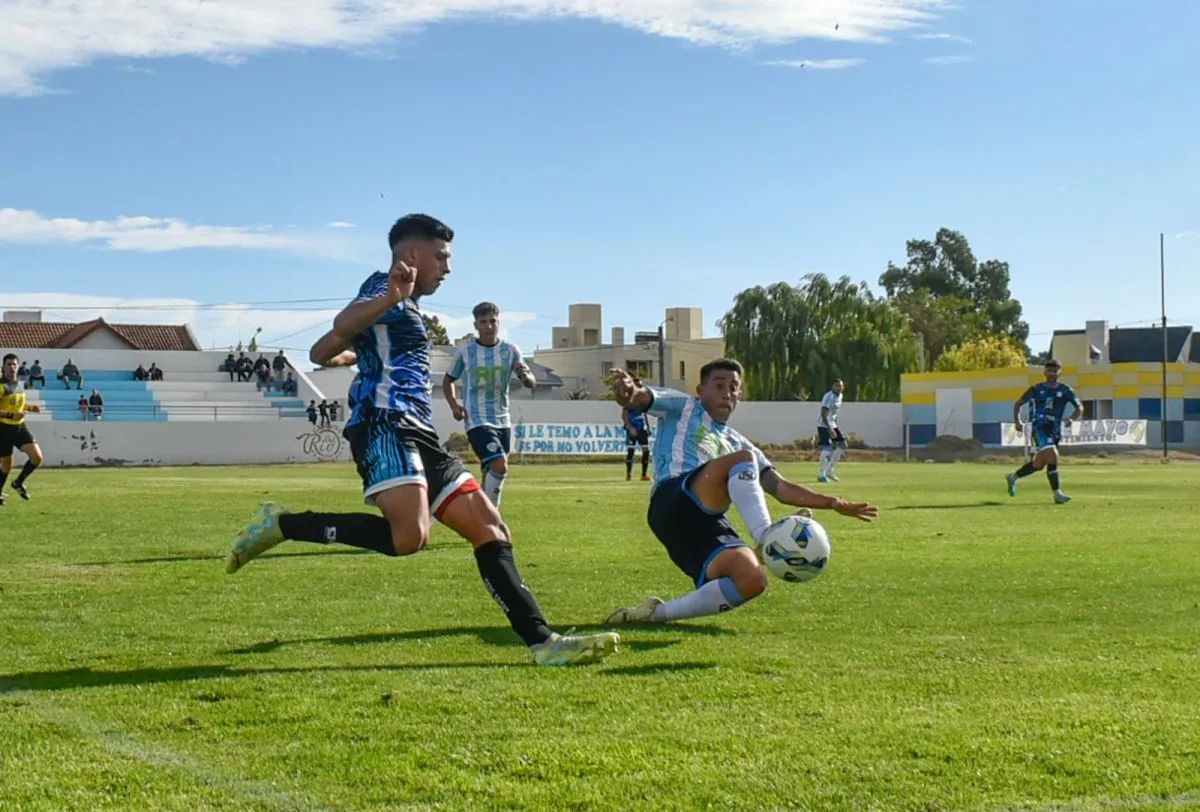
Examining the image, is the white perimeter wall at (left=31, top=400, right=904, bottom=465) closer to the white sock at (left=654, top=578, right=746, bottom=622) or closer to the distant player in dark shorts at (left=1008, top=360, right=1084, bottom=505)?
the distant player in dark shorts at (left=1008, top=360, right=1084, bottom=505)

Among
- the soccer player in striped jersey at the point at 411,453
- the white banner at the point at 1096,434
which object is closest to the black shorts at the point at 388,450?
the soccer player in striped jersey at the point at 411,453

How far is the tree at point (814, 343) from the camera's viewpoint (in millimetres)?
77375

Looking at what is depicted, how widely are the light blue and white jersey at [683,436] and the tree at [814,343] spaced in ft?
228

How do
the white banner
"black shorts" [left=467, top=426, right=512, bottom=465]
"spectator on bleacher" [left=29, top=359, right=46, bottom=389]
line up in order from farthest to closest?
"spectator on bleacher" [left=29, top=359, right=46, bottom=389]
the white banner
"black shorts" [left=467, top=426, right=512, bottom=465]

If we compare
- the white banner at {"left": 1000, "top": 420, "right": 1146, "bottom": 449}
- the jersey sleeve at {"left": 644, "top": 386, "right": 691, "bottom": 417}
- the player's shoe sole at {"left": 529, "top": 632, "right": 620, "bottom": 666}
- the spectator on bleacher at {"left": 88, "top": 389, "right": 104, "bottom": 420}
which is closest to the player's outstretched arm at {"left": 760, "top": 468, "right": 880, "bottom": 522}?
the jersey sleeve at {"left": 644, "top": 386, "right": 691, "bottom": 417}

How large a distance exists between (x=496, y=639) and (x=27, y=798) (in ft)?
10.7

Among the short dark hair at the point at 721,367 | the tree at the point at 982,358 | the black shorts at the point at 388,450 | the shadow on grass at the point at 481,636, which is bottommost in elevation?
the shadow on grass at the point at 481,636

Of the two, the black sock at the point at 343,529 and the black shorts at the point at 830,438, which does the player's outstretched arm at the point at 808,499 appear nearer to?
the black sock at the point at 343,529

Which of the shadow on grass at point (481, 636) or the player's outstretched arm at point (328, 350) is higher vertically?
the player's outstretched arm at point (328, 350)

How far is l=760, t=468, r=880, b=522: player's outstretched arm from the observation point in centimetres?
711

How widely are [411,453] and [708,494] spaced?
1783 mm

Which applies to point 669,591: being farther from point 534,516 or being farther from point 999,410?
point 999,410

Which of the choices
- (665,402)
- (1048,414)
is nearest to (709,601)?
(665,402)

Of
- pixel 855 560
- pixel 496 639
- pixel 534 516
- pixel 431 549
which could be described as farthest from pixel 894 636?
pixel 534 516
